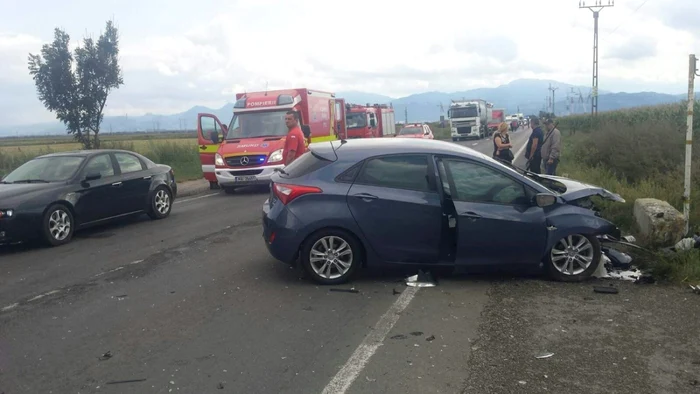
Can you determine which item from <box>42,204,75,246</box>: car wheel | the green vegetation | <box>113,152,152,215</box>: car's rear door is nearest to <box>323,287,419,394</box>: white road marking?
the green vegetation

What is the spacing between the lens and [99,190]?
35.4ft

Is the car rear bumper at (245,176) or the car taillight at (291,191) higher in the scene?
the car taillight at (291,191)

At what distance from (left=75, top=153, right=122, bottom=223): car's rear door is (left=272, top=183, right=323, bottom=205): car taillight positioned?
4815 mm

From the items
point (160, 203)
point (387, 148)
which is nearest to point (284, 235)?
point (387, 148)

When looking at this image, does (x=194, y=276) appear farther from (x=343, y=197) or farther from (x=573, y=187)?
(x=573, y=187)

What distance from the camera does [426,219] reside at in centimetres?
685

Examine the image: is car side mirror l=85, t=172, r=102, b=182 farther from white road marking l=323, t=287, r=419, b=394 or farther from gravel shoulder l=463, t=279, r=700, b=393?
gravel shoulder l=463, t=279, r=700, b=393

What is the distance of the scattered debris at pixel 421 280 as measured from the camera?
275 inches

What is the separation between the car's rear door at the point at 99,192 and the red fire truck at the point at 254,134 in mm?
4217

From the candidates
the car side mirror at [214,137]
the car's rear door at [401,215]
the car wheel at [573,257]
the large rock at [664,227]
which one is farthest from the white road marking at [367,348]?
the car side mirror at [214,137]

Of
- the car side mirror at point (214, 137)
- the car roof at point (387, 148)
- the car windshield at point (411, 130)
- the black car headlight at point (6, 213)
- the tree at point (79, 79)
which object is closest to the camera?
the car roof at point (387, 148)

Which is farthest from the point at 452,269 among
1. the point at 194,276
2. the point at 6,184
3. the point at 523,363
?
the point at 6,184

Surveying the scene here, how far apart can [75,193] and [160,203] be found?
2273mm

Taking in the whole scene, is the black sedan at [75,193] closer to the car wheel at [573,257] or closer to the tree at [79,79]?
the car wheel at [573,257]
